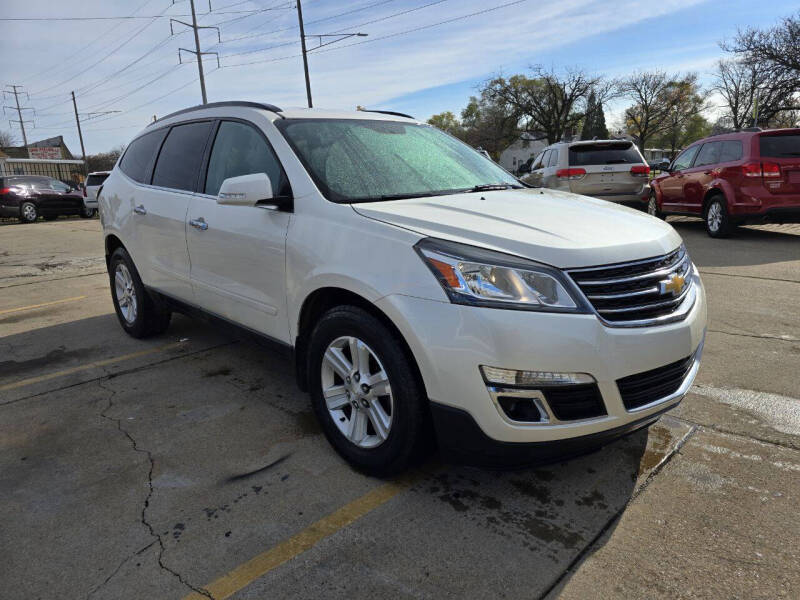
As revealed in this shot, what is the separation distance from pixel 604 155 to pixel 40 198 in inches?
786

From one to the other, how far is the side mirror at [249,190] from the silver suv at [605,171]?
8496 mm

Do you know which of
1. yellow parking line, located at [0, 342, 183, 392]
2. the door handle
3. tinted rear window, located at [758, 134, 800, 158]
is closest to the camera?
the door handle

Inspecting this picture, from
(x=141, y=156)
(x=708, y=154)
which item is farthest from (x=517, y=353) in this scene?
(x=708, y=154)

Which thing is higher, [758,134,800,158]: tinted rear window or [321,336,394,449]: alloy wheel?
[758,134,800,158]: tinted rear window

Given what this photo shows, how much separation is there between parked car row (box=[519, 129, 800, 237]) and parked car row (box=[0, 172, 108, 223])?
17130 mm

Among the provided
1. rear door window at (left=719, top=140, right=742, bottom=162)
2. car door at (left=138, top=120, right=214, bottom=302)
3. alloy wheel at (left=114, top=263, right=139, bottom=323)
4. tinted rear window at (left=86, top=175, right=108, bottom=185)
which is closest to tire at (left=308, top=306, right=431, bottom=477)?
car door at (left=138, top=120, right=214, bottom=302)

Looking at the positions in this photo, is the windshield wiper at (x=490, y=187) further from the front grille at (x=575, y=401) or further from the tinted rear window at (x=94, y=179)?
the tinted rear window at (x=94, y=179)

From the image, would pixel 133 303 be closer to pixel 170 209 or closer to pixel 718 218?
pixel 170 209

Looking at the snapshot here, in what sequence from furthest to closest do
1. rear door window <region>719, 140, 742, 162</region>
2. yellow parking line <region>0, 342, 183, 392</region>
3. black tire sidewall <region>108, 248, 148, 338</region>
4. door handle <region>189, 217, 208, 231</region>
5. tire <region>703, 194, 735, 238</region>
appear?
tire <region>703, 194, 735, 238</region> < rear door window <region>719, 140, 742, 162</region> < black tire sidewall <region>108, 248, 148, 338</region> < yellow parking line <region>0, 342, 183, 392</region> < door handle <region>189, 217, 208, 231</region>

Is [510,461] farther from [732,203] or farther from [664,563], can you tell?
[732,203]

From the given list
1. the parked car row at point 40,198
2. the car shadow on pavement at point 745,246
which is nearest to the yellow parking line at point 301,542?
the car shadow on pavement at point 745,246

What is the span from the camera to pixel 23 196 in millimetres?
20625

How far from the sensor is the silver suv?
10.4 meters

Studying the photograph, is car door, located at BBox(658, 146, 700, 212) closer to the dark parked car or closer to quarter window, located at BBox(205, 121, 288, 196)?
quarter window, located at BBox(205, 121, 288, 196)
